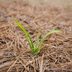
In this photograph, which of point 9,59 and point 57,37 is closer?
point 9,59

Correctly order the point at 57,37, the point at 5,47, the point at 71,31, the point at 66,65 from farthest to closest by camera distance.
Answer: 1. the point at 71,31
2. the point at 57,37
3. the point at 5,47
4. the point at 66,65

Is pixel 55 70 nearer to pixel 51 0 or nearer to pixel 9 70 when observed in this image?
pixel 9 70

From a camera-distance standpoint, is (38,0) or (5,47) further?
(38,0)

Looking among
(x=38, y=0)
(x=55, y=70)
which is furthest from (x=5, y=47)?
(x=38, y=0)

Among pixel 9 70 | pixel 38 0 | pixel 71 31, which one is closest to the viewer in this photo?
pixel 9 70

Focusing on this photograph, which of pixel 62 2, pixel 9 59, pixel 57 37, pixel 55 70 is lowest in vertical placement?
pixel 55 70

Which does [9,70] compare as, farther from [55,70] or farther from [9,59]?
[55,70]

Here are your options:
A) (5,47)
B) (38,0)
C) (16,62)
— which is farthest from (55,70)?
(38,0)

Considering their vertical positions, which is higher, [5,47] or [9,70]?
[5,47]

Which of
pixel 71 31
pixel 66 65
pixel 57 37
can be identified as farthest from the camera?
pixel 71 31
